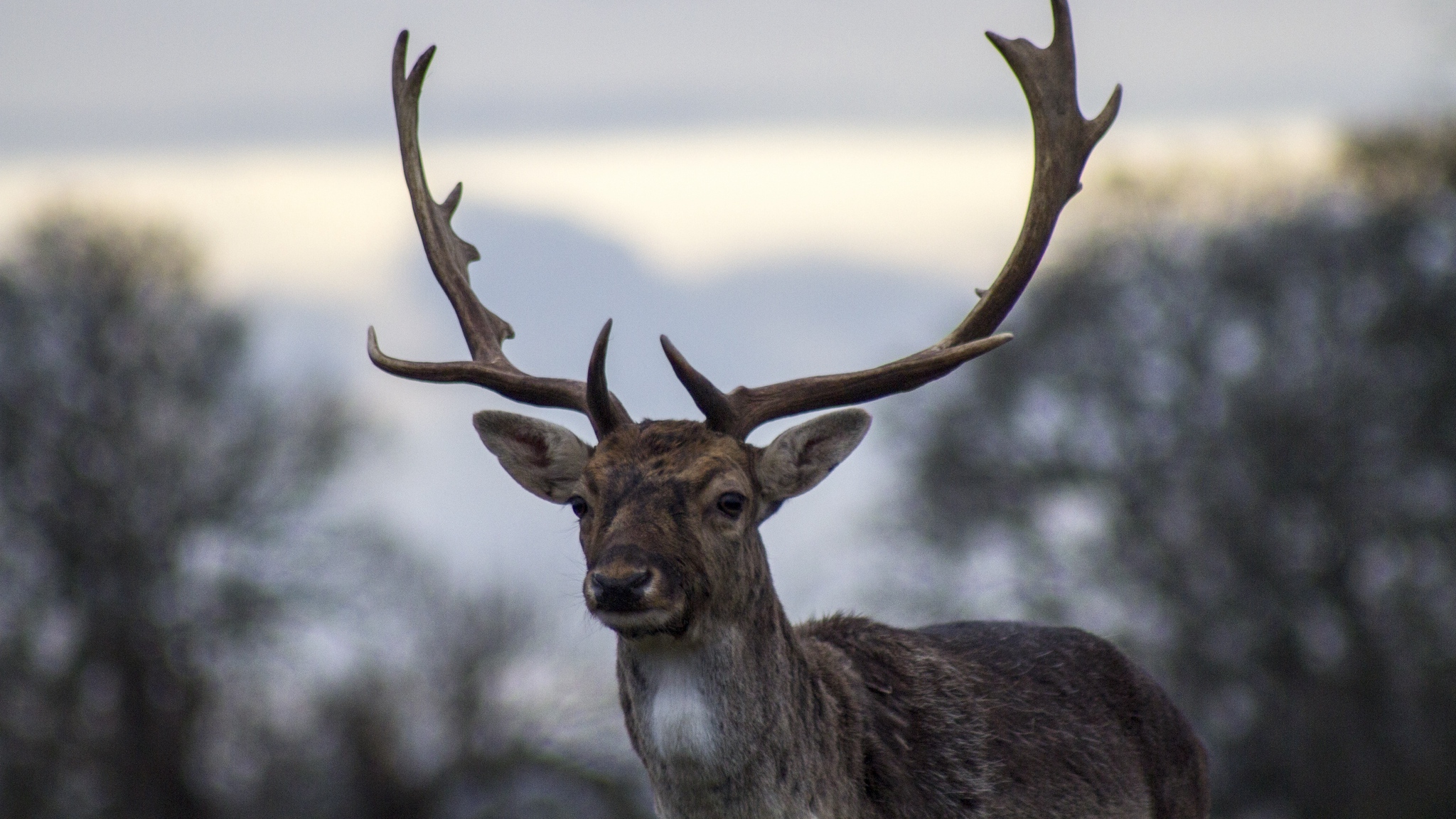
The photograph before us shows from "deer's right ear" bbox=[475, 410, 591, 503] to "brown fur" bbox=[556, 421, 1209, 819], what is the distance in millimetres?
313

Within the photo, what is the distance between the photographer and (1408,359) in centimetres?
2984

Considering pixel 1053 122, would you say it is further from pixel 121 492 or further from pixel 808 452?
pixel 121 492

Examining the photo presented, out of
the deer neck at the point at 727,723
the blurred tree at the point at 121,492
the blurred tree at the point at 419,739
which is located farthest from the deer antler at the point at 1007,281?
the blurred tree at the point at 121,492

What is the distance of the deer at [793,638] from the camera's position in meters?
6.72

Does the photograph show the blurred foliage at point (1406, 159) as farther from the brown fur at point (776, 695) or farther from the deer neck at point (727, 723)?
the deer neck at point (727, 723)

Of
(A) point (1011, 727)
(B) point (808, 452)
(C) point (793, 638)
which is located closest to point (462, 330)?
(B) point (808, 452)

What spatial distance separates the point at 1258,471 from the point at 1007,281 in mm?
23576

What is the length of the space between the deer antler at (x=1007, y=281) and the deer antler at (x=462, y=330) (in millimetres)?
357

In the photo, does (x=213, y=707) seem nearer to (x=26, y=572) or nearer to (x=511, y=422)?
(x=26, y=572)

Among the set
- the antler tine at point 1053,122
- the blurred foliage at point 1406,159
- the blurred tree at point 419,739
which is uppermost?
the blurred foliage at point 1406,159

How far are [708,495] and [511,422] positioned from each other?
1.10 meters

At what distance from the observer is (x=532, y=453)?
7652 millimetres

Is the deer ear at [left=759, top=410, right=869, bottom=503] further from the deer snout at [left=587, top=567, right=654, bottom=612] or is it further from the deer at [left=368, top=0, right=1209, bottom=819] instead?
the deer snout at [left=587, top=567, right=654, bottom=612]

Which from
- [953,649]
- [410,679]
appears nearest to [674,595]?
[953,649]
